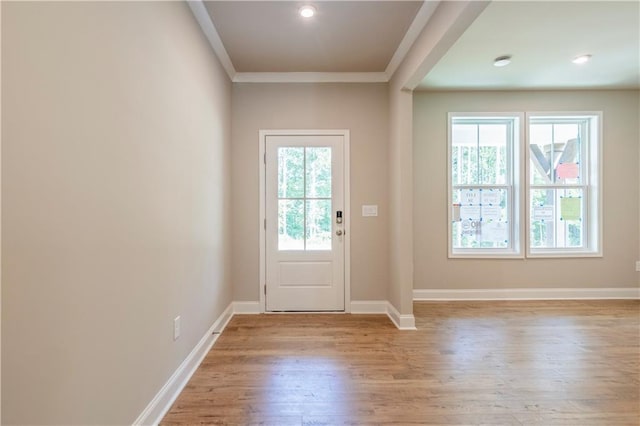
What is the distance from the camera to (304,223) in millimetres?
3311

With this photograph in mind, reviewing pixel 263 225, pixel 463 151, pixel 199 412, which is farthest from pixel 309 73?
pixel 199 412

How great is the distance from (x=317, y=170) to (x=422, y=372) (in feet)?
7.03

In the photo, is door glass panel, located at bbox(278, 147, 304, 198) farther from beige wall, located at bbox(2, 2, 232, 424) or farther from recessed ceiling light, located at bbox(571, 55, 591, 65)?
recessed ceiling light, located at bbox(571, 55, 591, 65)

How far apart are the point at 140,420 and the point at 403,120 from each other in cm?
295

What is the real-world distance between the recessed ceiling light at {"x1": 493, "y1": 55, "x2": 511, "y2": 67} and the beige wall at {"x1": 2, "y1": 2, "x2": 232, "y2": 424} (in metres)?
2.83

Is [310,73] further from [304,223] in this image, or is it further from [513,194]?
[513,194]

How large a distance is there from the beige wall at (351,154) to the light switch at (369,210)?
0.15ft

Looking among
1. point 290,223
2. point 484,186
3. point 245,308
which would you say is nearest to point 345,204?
point 290,223

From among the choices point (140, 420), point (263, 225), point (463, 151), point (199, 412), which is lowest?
point (199, 412)

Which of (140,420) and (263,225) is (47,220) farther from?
(263,225)

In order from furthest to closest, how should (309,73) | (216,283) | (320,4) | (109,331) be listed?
1. (309,73)
2. (216,283)
3. (320,4)
4. (109,331)

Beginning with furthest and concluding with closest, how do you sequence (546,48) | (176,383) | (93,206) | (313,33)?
1. (546,48)
2. (313,33)
3. (176,383)
4. (93,206)

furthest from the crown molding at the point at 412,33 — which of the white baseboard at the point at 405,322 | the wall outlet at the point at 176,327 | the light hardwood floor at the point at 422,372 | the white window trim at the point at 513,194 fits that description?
the wall outlet at the point at 176,327

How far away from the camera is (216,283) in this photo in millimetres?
2734
